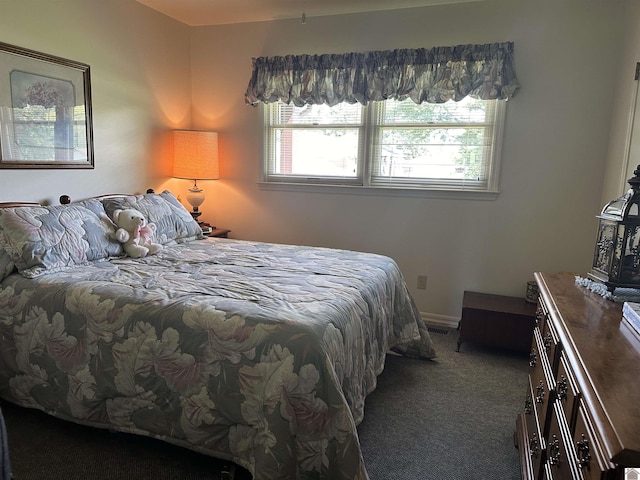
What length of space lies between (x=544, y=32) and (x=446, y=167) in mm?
1148

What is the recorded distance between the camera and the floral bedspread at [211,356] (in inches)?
62.5

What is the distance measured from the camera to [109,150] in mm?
3383

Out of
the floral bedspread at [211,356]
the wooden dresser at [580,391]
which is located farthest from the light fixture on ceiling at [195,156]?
the wooden dresser at [580,391]

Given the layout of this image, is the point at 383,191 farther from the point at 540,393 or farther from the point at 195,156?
the point at 540,393

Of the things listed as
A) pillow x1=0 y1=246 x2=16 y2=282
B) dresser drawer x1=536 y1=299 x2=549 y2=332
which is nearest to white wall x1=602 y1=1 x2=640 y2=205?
dresser drawer x1=536 y1=299 x2=549 y2=332

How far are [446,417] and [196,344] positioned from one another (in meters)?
1.40

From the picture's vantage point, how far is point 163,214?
3127mm

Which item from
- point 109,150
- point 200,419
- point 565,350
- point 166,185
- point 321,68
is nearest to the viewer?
point 565,350

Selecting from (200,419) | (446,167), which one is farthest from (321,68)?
(200,419)

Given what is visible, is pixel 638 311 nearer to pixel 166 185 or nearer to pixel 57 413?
pixel 57 413

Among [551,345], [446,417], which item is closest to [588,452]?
[551,345]

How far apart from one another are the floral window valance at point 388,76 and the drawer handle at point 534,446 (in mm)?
2433

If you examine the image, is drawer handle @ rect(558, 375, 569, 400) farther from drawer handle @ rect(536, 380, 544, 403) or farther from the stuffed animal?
the stuffed animal

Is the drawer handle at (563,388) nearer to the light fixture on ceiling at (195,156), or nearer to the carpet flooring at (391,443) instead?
the carpet flooring at (391,443)
